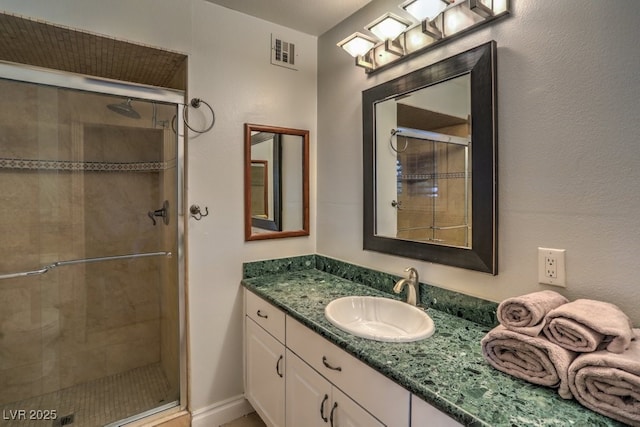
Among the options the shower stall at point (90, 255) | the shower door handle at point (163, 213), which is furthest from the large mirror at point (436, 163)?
the shower door handle at point (163, 213)

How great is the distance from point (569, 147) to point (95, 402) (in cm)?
273

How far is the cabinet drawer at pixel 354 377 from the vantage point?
35.4 inches

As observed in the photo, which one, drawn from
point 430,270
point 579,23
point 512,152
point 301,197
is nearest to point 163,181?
point 301,197

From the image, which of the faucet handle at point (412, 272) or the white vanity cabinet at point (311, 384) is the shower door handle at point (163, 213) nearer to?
the white vanity cabinet at point (311, 384)

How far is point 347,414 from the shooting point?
1.08 m

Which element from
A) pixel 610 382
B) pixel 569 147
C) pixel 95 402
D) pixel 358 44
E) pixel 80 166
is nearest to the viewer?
pixel 610 382

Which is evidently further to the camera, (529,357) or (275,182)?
(275,182)

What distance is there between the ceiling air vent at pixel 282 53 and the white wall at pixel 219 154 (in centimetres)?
3

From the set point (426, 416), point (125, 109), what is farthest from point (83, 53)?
point (426, 416)

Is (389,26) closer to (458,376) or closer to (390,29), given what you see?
(390,29)

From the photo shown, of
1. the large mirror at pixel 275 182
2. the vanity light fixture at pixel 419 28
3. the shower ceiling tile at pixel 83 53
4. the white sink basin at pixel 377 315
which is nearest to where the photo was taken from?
the vanity light fixture at pixel 419 28

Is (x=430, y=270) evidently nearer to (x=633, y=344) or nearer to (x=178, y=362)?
(x=633, y=344)

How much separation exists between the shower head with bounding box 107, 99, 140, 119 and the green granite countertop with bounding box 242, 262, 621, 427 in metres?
1.44

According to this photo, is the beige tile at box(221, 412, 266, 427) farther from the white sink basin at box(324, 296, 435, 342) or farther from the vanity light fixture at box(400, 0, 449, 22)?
the vanity light fixture at box(400, 0, 449, 22)
